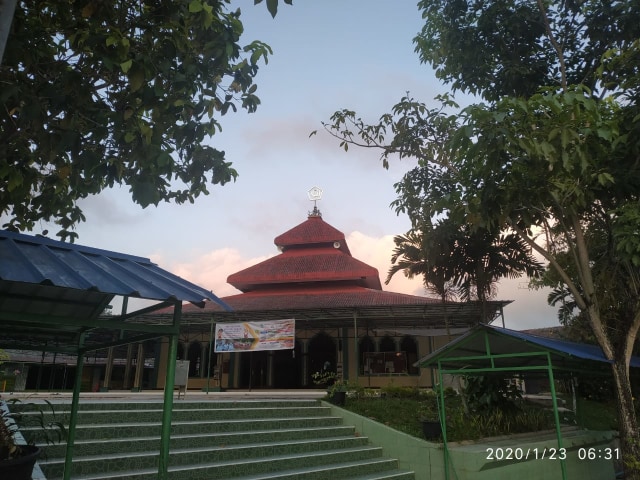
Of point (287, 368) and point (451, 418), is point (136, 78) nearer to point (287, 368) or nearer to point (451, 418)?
point (451, 418)

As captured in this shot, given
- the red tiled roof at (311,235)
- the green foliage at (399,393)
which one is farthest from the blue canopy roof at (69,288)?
the red tiled roof at (311,235)

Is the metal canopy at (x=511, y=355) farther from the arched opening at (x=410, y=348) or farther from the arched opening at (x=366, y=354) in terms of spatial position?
the arched opening at (x=366, y=354)

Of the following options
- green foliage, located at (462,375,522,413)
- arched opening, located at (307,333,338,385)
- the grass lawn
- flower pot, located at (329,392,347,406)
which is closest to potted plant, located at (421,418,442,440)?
the grass lawn

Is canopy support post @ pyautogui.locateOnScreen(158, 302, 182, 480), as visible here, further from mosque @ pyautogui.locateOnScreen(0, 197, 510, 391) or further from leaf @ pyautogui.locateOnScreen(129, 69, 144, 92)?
mosque @ pyautogui.locateOnScreen(0, 197, 510, 391)

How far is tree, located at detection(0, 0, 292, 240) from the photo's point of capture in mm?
4414

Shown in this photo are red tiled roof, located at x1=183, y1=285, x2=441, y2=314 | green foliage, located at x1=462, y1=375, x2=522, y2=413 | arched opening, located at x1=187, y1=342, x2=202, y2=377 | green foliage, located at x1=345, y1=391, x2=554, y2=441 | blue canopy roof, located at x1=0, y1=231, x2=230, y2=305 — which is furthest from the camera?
arched opening, located at x1=187, y1=342, x2=202, y2=377

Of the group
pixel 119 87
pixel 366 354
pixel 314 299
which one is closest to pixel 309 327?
pixel 314 299

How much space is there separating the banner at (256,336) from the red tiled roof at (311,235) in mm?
9046

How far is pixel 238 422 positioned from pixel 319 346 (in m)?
13.3

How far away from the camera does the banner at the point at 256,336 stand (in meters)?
15.8

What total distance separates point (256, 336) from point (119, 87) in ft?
37.5

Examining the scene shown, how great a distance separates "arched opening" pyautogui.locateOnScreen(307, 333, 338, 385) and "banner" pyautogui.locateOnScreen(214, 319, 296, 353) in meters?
5.00

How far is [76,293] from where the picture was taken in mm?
4734

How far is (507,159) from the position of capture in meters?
7.08
